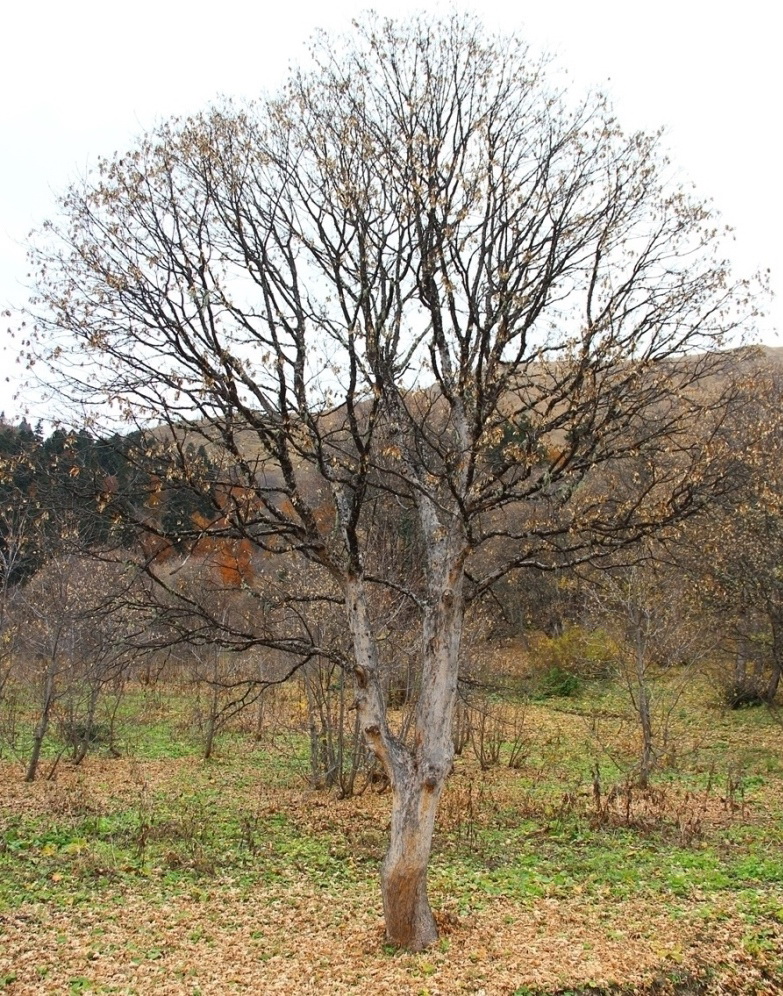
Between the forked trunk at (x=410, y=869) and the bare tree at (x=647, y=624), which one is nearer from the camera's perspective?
the forked trunk at (x=410, y=869)

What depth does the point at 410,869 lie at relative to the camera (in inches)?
264

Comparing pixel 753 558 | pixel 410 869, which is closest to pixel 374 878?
pixel 410 869

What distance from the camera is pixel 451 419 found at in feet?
27.8

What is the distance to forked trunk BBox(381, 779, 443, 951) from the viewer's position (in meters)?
6.74

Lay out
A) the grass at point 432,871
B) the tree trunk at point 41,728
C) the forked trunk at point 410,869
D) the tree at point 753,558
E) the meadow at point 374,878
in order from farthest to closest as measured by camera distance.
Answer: the tree trunk at point 41,728 < the tree at point 753,558 < the forked trunk at point 410,869 < the grass at point 432,871 < the meadow at point 374,878

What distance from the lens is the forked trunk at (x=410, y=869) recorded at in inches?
265

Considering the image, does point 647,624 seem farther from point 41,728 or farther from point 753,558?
point 41,728

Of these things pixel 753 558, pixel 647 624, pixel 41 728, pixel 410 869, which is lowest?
pixel 410 869

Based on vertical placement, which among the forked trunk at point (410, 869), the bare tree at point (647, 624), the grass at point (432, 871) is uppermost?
the bare tree at point (647, 624)

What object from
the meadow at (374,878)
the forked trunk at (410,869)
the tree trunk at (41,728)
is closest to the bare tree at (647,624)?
the meadow at (374,878)

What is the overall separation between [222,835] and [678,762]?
10734mm

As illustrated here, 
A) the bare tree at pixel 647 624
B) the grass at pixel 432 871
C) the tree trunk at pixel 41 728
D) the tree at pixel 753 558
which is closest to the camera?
the grass at pixel 432 871

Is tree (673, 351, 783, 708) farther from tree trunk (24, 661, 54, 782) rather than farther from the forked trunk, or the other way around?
tree trunk (24, 661, 54, 782)

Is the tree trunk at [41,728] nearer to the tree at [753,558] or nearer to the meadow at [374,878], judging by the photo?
the meadow at [374,878]
